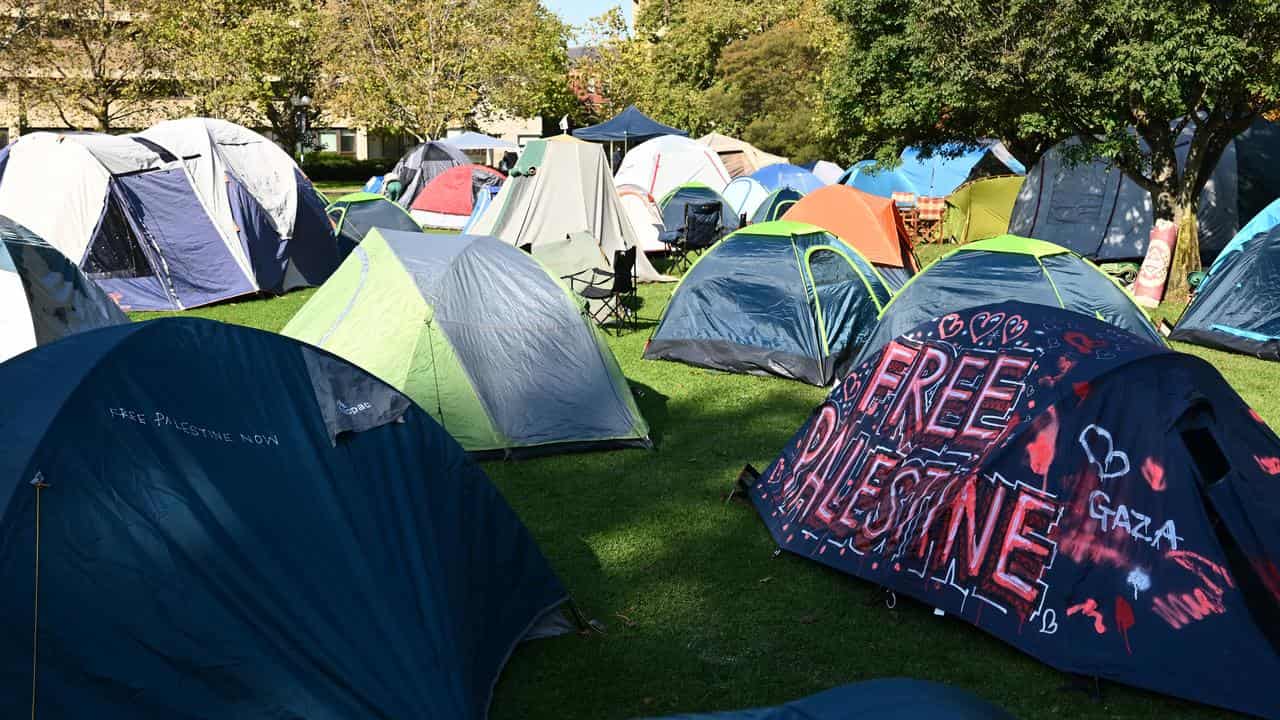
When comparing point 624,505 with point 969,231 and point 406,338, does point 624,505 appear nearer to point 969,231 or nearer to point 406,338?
point 406,338

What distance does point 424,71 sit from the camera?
108 ft

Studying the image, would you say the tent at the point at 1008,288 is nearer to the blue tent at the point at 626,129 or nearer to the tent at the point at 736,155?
the tent at the point at 736,155

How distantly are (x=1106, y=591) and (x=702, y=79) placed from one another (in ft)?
132

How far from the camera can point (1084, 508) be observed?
5.02m

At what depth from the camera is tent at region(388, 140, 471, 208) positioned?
89.0 feet

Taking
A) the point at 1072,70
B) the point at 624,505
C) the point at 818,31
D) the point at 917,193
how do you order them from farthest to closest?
the point at 818,31 < the point at 917,193 < the point at 1072,70 < the point at 624,505

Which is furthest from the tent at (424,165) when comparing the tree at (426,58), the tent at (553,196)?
the tent at (553,196)

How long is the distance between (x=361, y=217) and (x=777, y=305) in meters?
10.4

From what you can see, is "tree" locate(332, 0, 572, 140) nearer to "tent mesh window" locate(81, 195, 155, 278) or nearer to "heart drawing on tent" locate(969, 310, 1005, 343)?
"tent mesh window" locate(81, 195, 155, 278)

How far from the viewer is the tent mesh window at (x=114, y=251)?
13727mm

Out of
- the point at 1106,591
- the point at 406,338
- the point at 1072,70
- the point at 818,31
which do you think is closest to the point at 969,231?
the point at 1072,70

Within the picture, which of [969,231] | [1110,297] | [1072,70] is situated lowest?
[969,231]

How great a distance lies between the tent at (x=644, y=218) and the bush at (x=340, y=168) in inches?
1130

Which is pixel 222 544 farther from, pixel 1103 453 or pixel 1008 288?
pixel 1008 288
